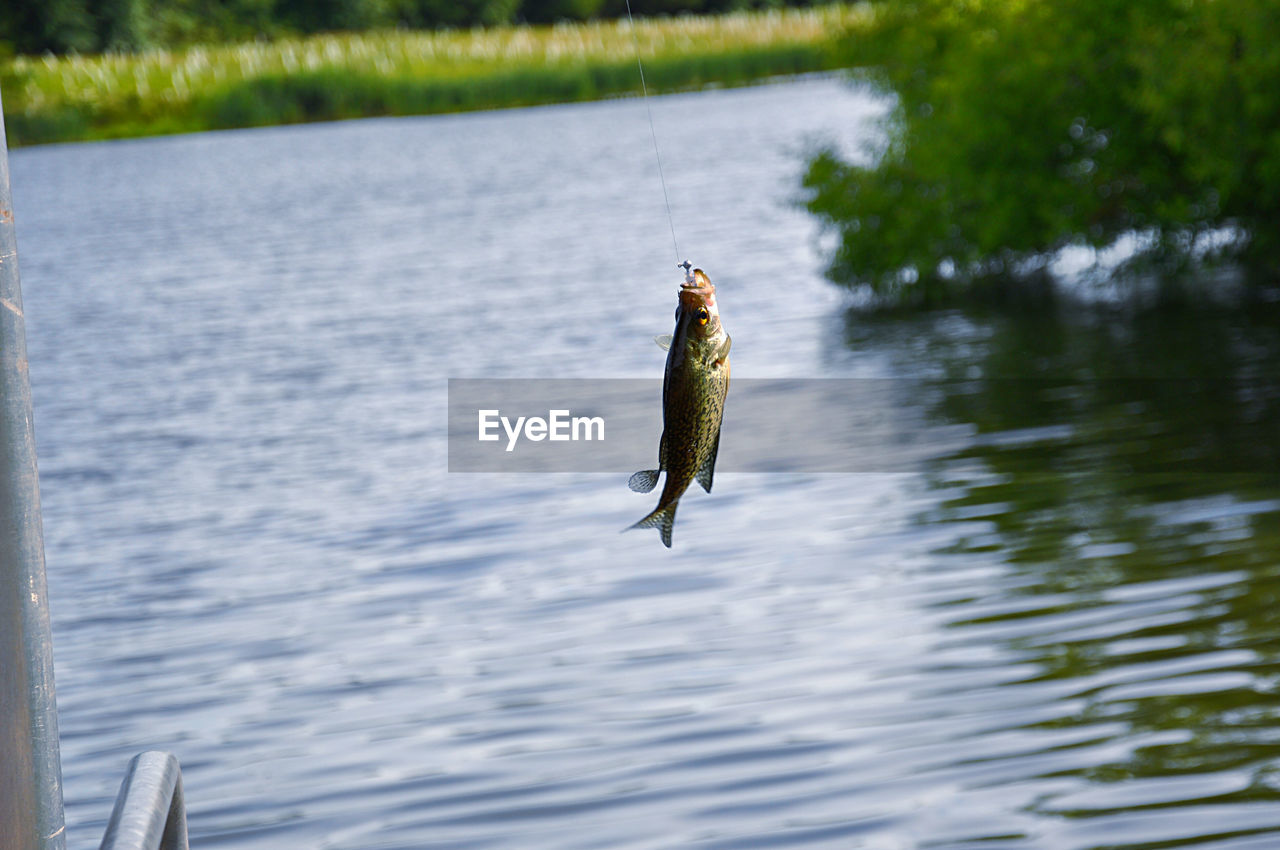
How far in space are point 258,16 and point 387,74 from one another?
13767 mm

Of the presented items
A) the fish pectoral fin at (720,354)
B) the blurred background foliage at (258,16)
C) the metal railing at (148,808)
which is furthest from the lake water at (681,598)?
the blurred background foliage at (258,16)

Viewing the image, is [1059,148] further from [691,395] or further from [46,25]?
[46,25]

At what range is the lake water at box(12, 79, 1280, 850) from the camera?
6.34 metres

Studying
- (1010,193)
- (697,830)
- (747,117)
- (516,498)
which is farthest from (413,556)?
(747,117)

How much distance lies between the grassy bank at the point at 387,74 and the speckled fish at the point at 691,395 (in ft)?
182

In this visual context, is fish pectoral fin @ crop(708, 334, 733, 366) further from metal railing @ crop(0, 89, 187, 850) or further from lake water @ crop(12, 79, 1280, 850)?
lake water @ crop(12, 79, 1280, 850)

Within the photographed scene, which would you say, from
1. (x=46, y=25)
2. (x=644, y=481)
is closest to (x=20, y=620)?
(x=644, y=481)

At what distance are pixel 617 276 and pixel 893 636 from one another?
15446 mm

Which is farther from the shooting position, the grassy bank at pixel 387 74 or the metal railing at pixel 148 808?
the grassy bank at pixel 387 74

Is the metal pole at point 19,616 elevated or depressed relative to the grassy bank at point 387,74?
depressed

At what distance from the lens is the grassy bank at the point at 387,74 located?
58.8m

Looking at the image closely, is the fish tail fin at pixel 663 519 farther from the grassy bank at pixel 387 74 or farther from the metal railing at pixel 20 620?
the grassy bank at pixel 387 74

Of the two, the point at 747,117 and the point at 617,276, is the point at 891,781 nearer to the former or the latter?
the point at 617,276

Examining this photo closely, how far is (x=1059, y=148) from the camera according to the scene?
682 inches
